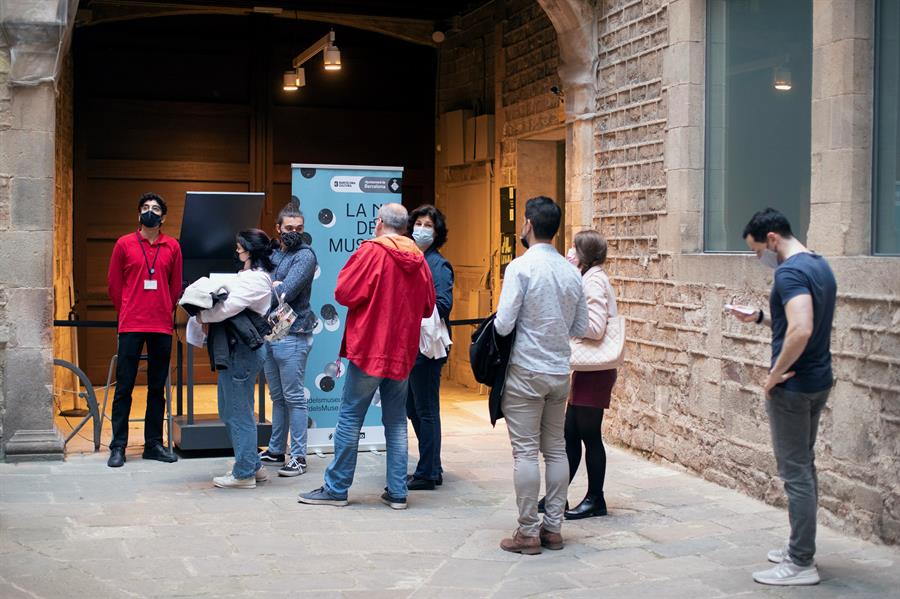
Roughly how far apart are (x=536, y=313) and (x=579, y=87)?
144 inches

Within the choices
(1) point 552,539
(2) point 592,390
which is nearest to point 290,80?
(2) point 592,390

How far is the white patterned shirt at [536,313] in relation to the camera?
5.00m

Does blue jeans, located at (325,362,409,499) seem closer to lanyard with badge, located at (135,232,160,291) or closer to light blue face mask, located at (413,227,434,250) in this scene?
light blue face mask, located at (413,227,434,250)

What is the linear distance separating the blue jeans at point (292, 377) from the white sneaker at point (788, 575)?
10.2 feet

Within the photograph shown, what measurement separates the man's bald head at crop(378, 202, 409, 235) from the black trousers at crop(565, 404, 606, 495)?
1269 mm

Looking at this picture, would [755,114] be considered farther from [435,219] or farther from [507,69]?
[507,69]

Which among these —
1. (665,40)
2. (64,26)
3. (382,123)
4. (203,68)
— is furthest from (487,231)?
(64,26)

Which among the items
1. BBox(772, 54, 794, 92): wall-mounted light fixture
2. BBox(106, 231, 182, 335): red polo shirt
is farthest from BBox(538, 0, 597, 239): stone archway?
BBox(106, 231, 182, 335): red polo shirt

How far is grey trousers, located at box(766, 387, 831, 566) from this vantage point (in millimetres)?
4629

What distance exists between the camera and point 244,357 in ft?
20.6

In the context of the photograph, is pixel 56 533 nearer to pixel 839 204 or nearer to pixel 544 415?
pixel 544 415

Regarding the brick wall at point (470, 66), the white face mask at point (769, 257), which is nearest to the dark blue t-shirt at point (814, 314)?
the white face mask at point (769, 257)

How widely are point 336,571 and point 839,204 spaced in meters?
3.00

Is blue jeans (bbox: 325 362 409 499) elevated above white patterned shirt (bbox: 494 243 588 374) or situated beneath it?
situated beneath
